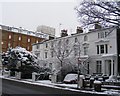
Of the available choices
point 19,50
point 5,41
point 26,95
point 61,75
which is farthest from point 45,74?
point 5,41

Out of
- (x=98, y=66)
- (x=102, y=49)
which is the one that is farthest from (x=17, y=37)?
(x=102, y=49)

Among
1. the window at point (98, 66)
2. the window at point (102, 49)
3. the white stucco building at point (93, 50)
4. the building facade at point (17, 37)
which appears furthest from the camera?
the building facade at point (17, 37)

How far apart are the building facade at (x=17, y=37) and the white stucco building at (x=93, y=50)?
124ft

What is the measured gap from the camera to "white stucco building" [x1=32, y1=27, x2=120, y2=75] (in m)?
44.6

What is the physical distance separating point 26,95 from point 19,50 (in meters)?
32.0

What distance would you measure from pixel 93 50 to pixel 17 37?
53.9m

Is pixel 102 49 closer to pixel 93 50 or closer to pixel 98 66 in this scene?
pixel 93 50

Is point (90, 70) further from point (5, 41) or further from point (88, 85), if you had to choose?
point (5, 41)

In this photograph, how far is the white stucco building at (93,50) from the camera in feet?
146

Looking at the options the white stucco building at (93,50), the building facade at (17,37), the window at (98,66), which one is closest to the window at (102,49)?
the white stucco building at (93,50)

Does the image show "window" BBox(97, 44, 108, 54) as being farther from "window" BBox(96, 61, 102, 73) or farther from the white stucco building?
"window" BBox(96, 61, 102, 73)

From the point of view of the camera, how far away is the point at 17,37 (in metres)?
98.0

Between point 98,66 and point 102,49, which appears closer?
point 102,49

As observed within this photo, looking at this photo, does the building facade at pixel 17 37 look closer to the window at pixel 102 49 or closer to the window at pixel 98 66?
the window at pixel 102 49
